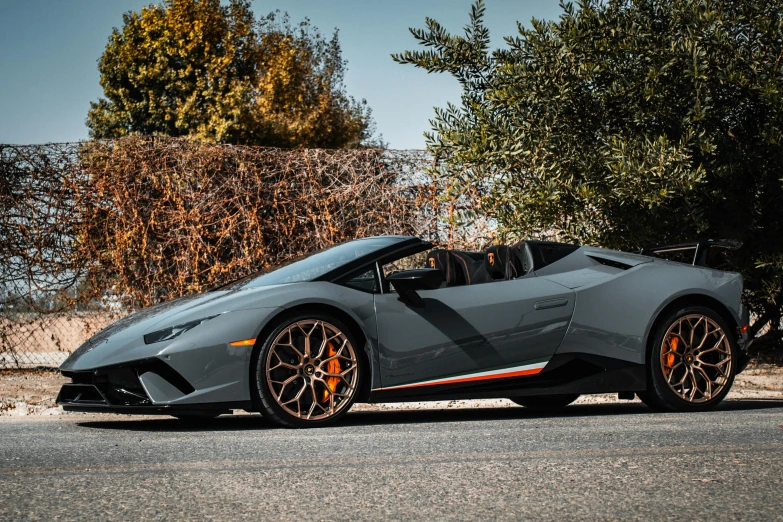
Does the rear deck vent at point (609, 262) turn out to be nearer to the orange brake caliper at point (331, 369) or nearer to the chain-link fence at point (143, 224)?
the orange brake caliper at point (331, 369)

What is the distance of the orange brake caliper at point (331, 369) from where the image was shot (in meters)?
5.67

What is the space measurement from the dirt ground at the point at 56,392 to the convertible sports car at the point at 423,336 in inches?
64.7

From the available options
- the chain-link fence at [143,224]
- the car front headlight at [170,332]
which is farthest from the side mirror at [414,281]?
the chain-link fence at [143,224]

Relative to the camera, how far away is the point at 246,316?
5504 millimetres

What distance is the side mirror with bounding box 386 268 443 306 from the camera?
5.67 metres

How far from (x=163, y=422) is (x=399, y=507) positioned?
3395 mm

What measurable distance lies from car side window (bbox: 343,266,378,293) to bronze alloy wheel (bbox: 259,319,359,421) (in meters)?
0.39

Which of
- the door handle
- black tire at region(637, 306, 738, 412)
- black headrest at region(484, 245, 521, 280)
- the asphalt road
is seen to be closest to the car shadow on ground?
the asphalt road

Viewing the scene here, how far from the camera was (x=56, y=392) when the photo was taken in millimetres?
8258

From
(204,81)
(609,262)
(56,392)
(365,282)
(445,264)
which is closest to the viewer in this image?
(365,282)

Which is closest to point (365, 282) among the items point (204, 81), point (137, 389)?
point (137, 389)

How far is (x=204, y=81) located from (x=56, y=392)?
18.7 metres

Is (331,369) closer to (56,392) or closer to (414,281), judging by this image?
(414,281)

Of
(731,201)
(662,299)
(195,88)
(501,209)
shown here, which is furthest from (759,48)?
(195,88)
